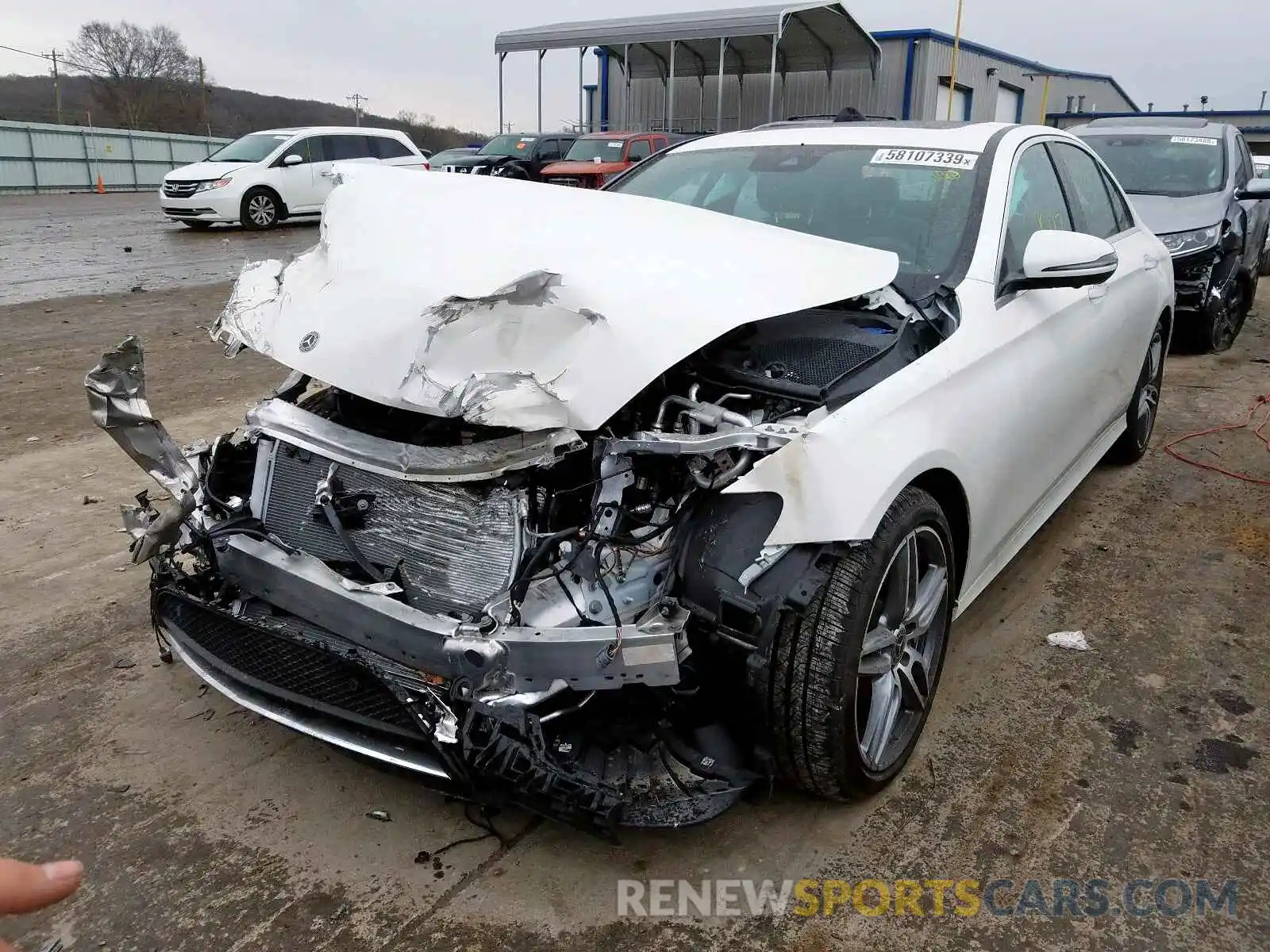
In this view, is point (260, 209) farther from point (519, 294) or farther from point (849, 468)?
point (849, 468)

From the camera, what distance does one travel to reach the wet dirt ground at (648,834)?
2.18 m

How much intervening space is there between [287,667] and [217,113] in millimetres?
72971

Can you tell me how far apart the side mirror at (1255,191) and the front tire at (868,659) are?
6900mm

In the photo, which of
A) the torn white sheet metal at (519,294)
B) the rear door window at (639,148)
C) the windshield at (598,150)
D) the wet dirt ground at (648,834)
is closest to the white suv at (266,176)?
the windshield at (598,150)

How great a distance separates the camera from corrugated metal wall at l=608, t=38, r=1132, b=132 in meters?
26.9

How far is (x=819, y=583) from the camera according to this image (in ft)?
7.23

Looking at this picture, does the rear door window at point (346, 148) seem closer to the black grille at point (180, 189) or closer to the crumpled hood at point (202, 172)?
the crumpled hood at point (202, 172)

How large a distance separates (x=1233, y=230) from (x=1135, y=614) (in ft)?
19.3

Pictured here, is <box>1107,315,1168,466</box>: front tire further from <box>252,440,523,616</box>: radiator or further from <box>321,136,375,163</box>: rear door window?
<box>321,136,375,163</box>: rear door window

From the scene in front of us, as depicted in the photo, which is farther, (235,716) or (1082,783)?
(235,716)

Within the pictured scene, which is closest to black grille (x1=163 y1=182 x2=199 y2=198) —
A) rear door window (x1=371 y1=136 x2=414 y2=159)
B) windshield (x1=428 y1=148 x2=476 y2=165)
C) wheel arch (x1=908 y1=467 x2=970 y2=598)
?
rear door window (x1=371 y1=136 x2=414 y2=159)

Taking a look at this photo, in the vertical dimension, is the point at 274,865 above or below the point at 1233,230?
below

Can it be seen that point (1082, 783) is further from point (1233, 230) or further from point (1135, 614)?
point (1233, 230)

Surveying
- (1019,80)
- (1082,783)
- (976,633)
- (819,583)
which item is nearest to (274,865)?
(819,583)
